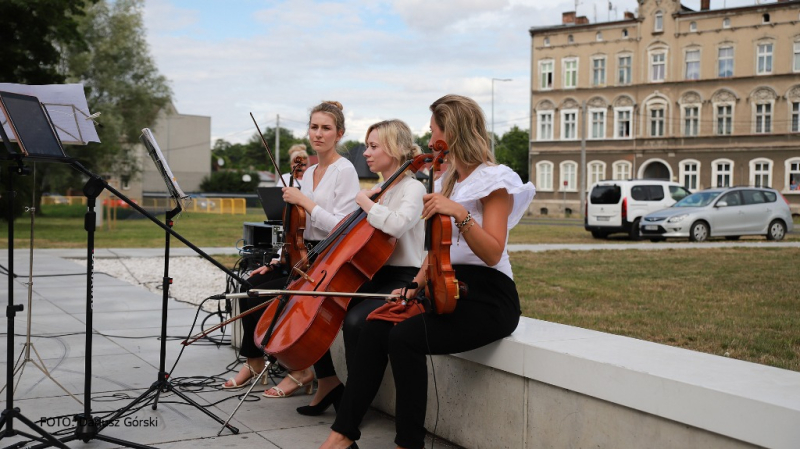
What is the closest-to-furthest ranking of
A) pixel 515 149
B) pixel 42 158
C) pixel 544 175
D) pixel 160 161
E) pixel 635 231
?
pixel 42 158 → pixel 160 161 → pixel 635 231 → pixel 544 175 → pixel 515 149

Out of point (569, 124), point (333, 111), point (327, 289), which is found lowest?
point (327, 289)

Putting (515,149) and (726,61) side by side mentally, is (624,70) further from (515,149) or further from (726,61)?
(515,149)

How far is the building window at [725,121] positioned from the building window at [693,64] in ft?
7.77

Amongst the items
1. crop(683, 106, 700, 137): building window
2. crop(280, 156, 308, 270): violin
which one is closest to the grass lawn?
crop(280, 156, 308, 270): violin

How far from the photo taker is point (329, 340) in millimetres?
3922

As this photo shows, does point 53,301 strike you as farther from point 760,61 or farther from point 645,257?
point 760,61

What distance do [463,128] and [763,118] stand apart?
4674cm

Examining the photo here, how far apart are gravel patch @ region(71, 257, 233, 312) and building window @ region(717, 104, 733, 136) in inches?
1528

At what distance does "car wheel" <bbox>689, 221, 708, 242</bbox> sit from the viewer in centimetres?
1928

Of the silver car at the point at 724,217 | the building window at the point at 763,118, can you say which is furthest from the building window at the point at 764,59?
the silver car at the point at 724,217

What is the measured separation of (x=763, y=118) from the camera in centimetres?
4569

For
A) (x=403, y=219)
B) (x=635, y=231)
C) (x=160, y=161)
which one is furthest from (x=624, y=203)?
(x=160, y=161)

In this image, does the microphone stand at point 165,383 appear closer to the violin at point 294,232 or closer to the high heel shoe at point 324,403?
the high heel shoe at point 324,403

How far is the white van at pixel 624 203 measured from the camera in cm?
2141
